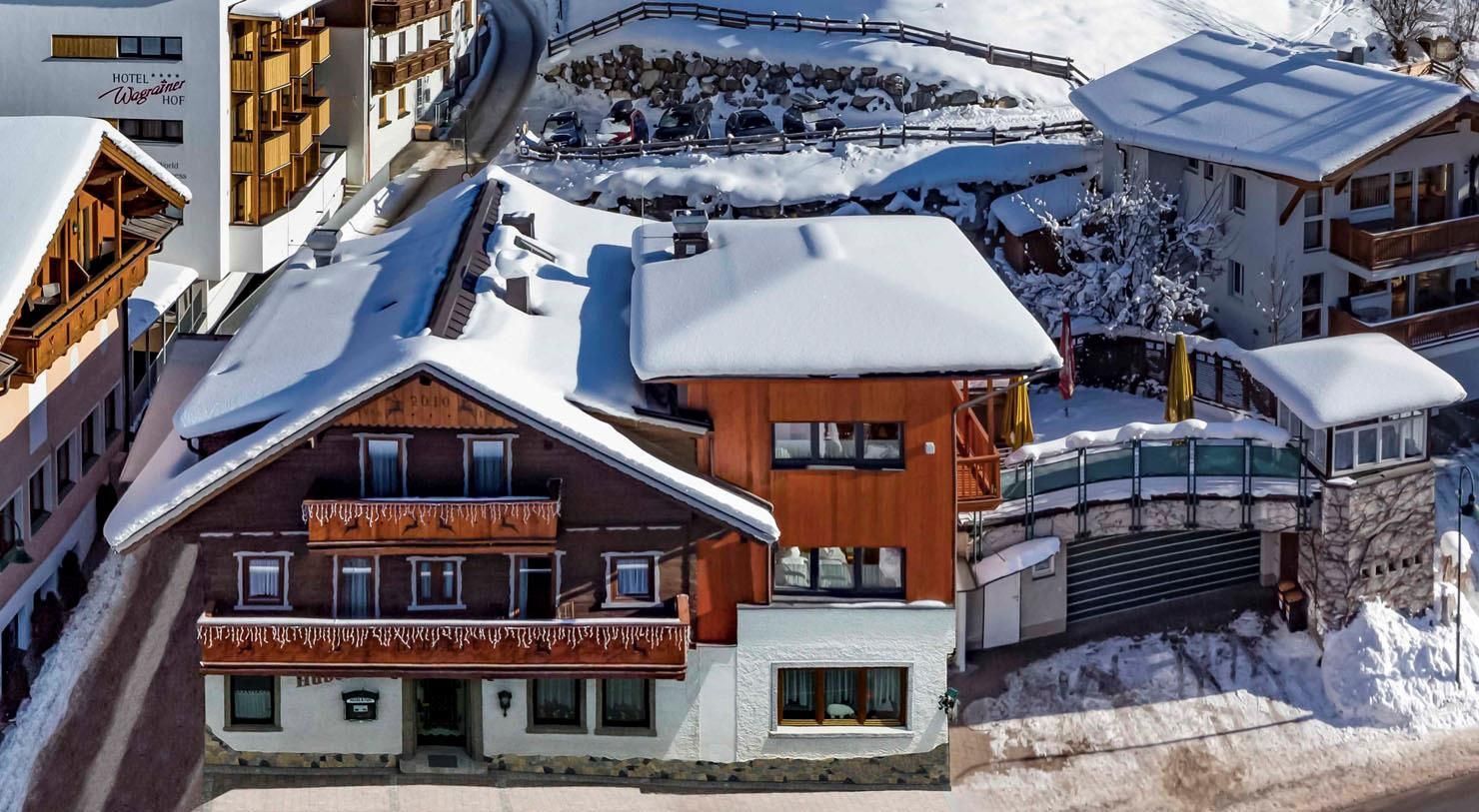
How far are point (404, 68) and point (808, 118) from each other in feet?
39.3

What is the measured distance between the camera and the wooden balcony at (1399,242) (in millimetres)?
52344

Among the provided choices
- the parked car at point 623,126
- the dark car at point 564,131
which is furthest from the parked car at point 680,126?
the dark car at point 564,131

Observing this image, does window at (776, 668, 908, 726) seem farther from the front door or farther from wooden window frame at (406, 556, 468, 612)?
wooden window frame at (406, 556, 468, 612)

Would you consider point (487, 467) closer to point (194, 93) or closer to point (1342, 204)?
point (194, 93)

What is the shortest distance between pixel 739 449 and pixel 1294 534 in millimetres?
12354

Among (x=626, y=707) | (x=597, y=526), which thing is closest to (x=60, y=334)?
(x=597, y=526)

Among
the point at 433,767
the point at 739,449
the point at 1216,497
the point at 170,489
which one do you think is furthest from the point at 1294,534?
the point at 170,489

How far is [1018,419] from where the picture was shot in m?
46.4

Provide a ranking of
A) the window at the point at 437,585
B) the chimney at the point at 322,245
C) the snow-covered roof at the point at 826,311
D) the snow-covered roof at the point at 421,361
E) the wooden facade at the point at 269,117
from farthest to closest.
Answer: the wooden facade at the point at 269,117 < the chimney at the point at 322,245 < the snow-covered roof at the point at 826,311 < the window at the point at 437,585 < the snow-covered roof at the point at 421,361

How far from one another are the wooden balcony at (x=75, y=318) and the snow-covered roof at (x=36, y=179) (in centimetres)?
112

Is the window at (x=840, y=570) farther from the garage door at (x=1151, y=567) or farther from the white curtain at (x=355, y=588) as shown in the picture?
the white curtain at (x=355, y=588)

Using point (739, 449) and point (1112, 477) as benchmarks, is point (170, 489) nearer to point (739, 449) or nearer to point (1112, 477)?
point (739, 449)

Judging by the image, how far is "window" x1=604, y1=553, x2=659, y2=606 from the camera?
3978cm

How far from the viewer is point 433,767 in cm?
4050
